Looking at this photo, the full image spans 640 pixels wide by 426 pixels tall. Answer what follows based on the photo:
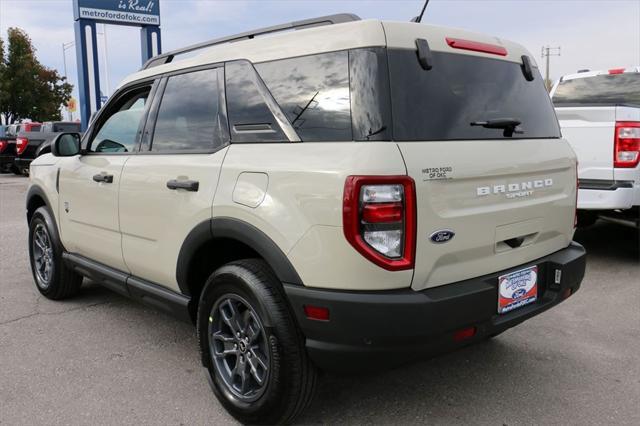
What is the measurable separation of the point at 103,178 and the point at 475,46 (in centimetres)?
242


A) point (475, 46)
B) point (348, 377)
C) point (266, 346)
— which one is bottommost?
point (348, 377)

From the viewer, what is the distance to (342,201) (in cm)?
220

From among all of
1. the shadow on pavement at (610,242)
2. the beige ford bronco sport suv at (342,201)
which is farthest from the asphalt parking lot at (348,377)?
the shadow on pavement at (610,242)

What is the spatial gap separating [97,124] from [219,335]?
199 centimetres

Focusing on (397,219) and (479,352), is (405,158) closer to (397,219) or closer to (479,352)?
(397,219)

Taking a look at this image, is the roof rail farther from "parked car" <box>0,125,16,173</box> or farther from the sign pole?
"parked car" <box>0,125,16,173</box>

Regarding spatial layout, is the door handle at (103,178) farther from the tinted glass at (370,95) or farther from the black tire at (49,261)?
the tinted glass at (370,95)

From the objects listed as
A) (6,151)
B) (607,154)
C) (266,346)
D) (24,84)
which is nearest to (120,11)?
(6,151)

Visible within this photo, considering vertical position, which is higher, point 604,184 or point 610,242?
point 604,184

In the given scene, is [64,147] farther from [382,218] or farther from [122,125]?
[382,218]

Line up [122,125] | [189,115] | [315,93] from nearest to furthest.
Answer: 1. [315,93]
2. [189,115]
3. [122,125]

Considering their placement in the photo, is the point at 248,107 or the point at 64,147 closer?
the point at 248,107

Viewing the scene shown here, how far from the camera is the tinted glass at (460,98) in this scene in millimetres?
2377

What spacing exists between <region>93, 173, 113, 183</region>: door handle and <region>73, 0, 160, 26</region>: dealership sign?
1434 centimetres
